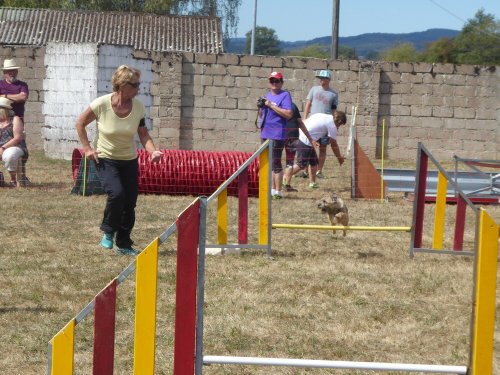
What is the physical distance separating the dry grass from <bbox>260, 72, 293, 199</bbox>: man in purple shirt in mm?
1533

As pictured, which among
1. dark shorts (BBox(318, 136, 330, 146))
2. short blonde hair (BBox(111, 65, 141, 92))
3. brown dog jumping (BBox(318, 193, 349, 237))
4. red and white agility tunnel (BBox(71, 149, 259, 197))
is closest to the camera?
short blonde hair (BBox(111, 65, 141, 92))

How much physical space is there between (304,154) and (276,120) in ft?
3.04

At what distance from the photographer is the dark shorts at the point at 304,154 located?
13.0m

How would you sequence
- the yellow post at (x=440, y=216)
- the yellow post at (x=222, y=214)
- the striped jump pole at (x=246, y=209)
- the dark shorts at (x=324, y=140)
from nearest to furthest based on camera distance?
the yellow post at (x=222, y=214)
the striped jump pole at (x=246, y=209)
the yellow post at (x=440, y=216)
the dark shorts at (x=324, y=140)

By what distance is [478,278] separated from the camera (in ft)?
13.1

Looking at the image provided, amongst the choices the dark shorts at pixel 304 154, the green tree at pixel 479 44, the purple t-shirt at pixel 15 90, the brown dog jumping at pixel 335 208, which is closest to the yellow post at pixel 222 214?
the brown dog jumping at pixel 335 208

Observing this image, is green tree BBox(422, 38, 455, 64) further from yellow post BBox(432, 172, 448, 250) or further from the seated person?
yellow post BBox(432, 172, 448, 250)

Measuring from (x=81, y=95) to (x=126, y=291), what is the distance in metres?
10.4

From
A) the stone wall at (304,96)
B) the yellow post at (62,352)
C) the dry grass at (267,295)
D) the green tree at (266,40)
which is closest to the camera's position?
the yellow post at (62,352)

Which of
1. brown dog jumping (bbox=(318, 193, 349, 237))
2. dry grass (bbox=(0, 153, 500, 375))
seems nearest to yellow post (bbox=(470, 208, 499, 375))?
dry grass (bbox=(0, 153, 500, 375))

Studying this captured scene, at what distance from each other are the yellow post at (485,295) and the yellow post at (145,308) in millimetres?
1264

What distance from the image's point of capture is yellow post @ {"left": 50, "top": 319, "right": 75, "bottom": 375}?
3.81 metres

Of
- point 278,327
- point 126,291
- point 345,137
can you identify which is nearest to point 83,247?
point 126,291

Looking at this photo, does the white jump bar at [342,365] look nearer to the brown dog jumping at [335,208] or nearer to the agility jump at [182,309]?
the agility jump at [182,309]
